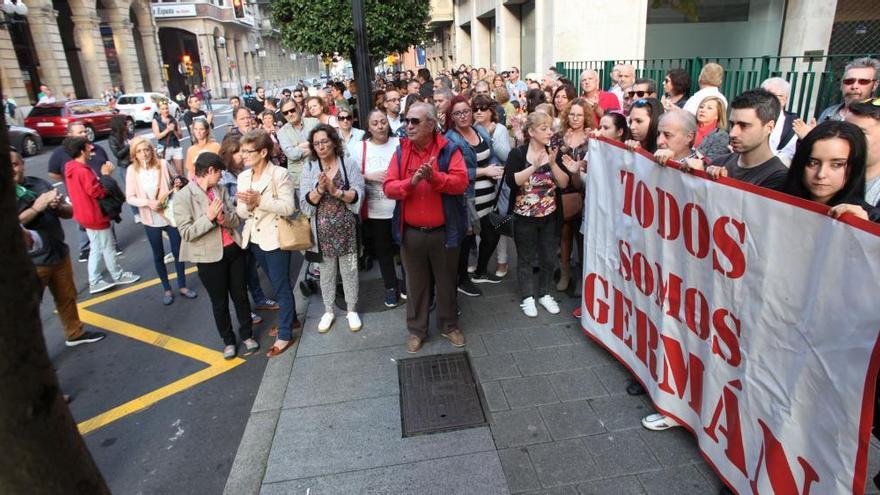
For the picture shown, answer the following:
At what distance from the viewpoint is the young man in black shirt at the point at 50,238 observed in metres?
4.57

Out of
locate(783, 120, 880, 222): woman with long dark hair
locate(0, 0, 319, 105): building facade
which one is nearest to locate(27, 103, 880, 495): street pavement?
locate(783, 120, 880, 222): woman with long dark hair

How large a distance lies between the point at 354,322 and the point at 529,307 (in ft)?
5.33

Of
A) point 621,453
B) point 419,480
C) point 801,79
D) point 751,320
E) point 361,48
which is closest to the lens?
point 751,320

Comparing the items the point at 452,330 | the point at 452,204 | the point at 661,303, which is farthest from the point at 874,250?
the point at 452,330

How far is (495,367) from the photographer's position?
14.0 feet

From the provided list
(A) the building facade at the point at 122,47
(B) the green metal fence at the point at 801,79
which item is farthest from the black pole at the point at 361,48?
(A) the building facade at the point at 122,47

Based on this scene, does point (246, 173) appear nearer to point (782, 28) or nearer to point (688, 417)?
point (688, 417)

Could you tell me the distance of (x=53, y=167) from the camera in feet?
21.7

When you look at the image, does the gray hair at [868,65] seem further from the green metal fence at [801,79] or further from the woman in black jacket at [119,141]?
the woman in black jacket at [119,141]

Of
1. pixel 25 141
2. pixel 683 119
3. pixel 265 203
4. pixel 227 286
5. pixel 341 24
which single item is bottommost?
pixel 227 286

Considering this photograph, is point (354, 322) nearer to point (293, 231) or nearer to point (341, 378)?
point (341, 378)

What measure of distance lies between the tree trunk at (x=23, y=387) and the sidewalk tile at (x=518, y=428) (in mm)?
2353

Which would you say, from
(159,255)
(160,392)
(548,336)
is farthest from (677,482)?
(159,255)

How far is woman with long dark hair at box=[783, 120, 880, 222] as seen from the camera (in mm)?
2410
